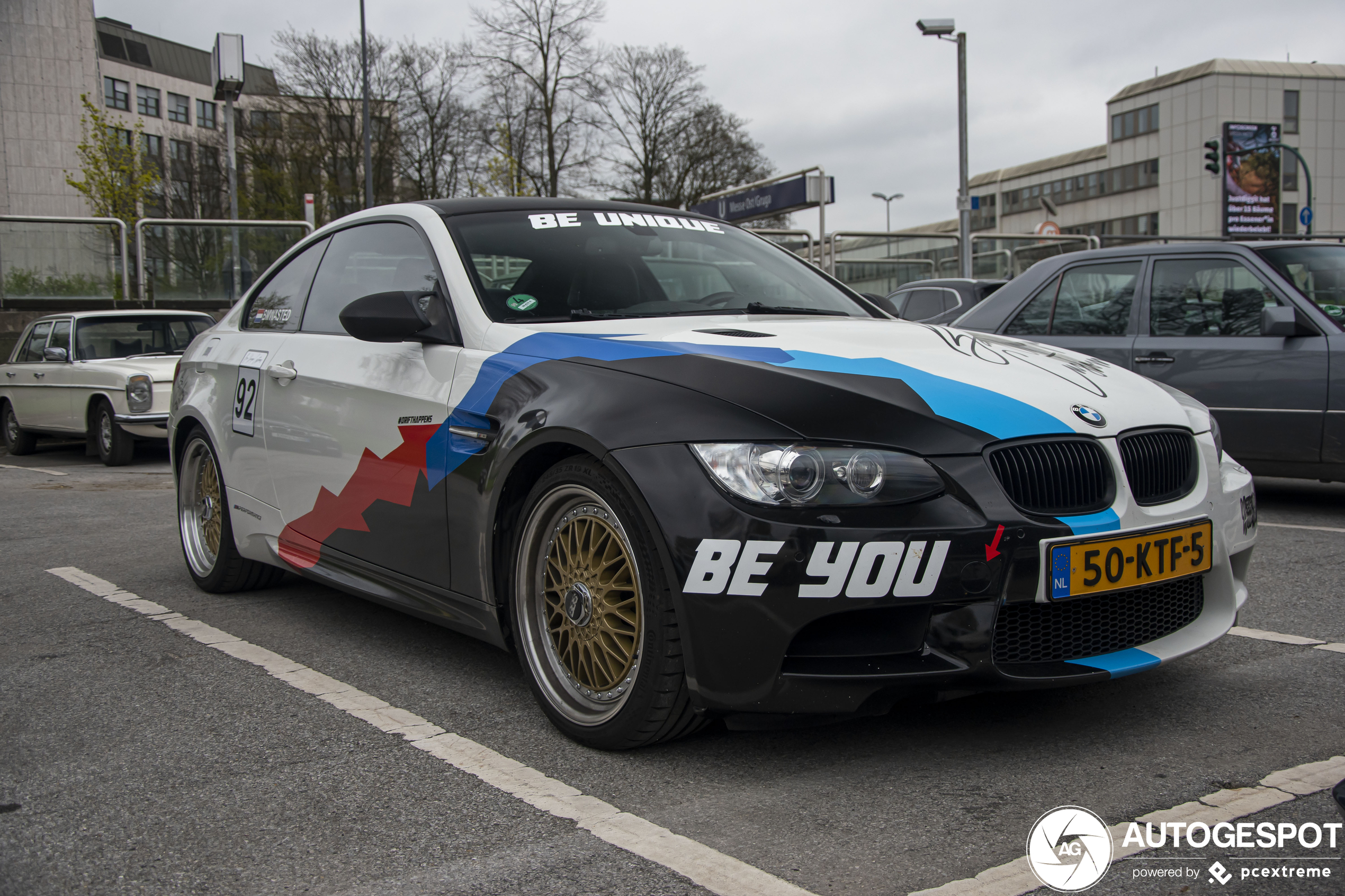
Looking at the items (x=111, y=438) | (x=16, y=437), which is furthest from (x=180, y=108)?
(x=111, y=438)

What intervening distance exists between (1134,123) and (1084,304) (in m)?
63.1

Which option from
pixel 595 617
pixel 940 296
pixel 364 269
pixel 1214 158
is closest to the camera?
pixel 595 617

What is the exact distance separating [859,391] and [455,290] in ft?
4.79

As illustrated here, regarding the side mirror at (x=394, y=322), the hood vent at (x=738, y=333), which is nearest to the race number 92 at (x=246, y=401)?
the side mirror at (x=394, y=322)

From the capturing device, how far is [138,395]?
37.6ft

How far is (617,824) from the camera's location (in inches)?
98.0

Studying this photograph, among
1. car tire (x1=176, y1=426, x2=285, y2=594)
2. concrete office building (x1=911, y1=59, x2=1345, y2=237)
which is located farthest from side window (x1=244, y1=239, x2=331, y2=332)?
concrete office building (x1=911, y1=59, x2=1345, y2=237)

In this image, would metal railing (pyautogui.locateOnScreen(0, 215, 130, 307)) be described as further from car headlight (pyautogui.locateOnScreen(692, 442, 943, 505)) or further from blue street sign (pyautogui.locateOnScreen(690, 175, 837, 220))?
car headlight (pyautogui.locateOnScreen(692, 442, 943, 505))

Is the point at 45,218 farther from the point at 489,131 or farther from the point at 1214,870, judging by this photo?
the point at 1214,870

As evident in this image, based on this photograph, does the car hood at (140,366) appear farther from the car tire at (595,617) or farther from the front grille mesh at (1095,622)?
the front grille mesh at (1095,622)

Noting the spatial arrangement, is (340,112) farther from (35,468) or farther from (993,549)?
(993,549)

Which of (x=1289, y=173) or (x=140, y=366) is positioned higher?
(x=1289, y=173)

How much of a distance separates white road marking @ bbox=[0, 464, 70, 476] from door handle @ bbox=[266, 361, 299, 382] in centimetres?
762

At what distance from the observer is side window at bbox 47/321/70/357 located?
12250mm
